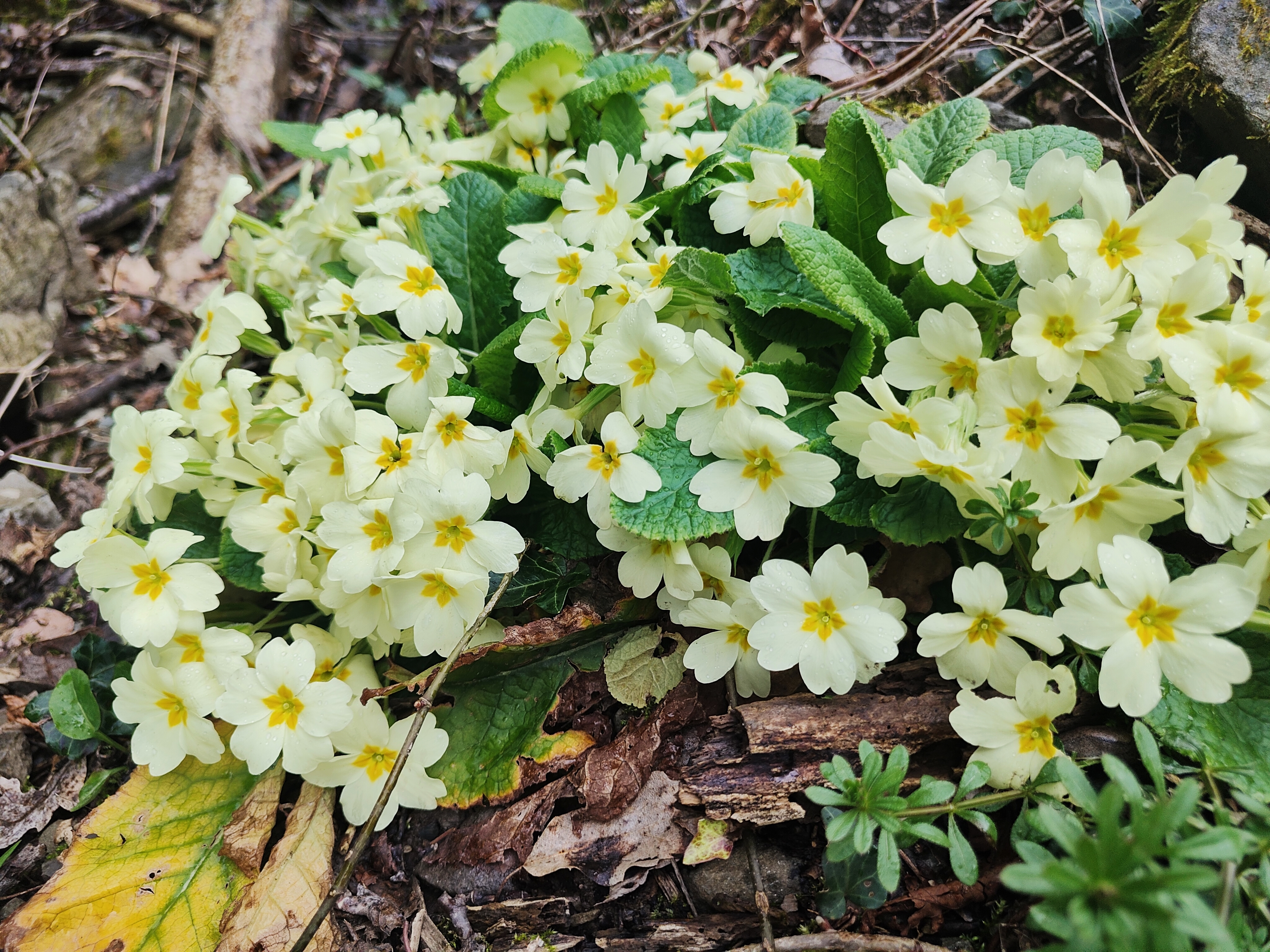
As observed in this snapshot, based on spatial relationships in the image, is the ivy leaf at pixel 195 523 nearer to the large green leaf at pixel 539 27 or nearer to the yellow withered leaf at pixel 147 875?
the yellow withered leaf at pixel 147 875

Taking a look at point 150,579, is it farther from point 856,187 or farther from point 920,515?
point 856,187

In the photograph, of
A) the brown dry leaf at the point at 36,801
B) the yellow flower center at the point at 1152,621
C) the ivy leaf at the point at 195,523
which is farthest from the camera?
the ivy leaf at the point at 195,523

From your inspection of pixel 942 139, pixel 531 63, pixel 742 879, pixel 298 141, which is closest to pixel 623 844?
pixel 742 879

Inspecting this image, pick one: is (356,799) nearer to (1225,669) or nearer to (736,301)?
(736,301)

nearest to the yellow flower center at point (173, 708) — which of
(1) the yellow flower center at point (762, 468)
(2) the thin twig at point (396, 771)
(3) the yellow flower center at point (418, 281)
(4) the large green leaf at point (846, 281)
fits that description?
(2) the thin twig at point (396, 771)

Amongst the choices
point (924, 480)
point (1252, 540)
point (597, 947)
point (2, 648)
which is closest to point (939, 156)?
point (924, 480)

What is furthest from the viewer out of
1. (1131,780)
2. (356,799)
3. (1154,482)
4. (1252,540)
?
(356,799)

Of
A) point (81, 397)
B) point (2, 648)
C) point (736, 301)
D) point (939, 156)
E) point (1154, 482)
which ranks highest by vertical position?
point (939, 156)

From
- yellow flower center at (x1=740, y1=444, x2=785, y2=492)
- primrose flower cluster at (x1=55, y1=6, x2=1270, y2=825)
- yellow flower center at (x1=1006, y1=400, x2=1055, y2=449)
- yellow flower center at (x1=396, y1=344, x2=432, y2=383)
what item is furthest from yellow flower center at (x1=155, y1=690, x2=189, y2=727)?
yellow flower center at (x1=1006, y1=400, x2=1055, y2=449)
